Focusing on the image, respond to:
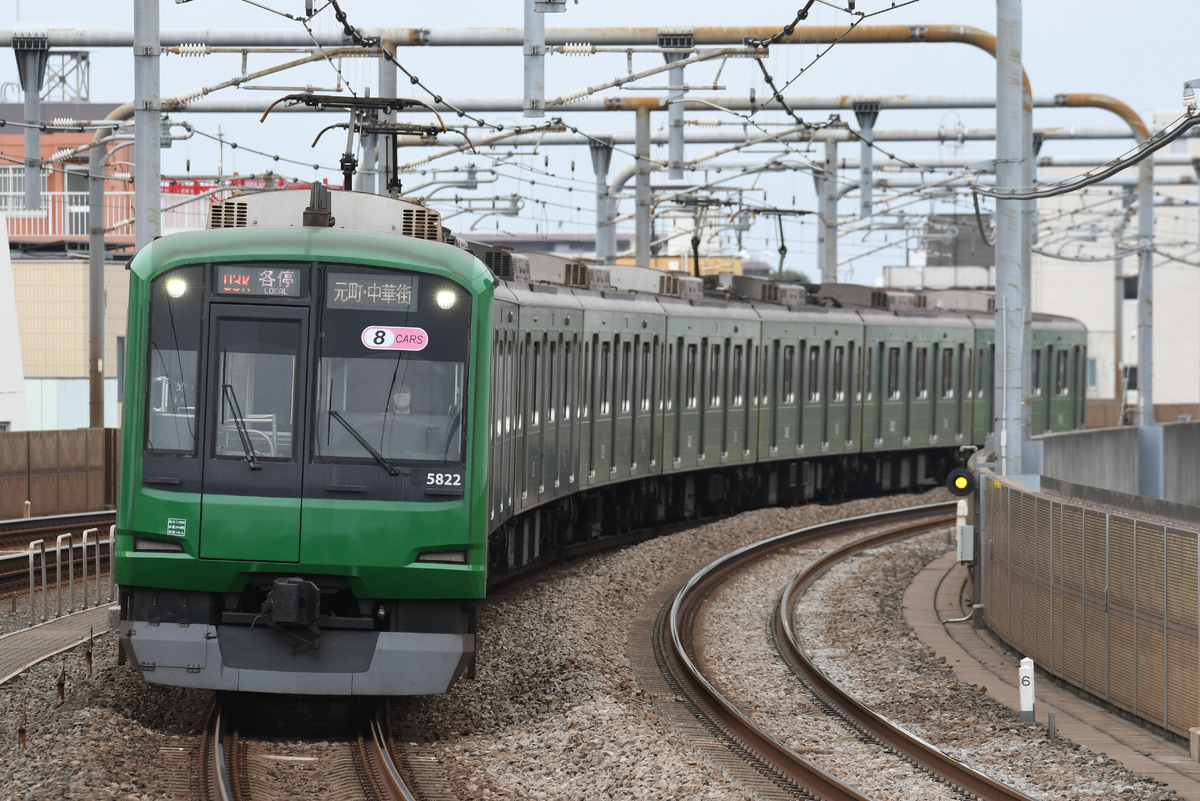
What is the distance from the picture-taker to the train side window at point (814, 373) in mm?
28125

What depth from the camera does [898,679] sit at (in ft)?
43.5

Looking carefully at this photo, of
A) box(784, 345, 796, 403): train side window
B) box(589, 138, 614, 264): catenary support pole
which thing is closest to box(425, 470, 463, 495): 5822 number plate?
box(784, 345, 796, 403): train side window

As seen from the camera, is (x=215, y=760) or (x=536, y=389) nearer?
(x=215, y=760)

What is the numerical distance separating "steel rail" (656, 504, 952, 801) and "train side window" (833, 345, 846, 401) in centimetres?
652

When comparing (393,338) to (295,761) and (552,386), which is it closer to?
(295,761)

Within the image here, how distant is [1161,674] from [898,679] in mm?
2803

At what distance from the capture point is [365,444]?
32.0ft

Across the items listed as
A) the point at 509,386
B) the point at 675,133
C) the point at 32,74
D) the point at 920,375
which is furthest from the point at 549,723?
the point at 920,375

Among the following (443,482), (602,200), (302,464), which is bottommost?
(443,482)

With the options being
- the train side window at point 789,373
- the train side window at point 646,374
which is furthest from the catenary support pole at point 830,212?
the train side window at point 646,374

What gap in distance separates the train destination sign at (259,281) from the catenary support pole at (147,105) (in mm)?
4807

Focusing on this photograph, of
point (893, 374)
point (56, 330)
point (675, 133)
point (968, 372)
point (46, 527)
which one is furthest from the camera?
point (56, 330)

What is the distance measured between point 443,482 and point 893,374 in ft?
71.3

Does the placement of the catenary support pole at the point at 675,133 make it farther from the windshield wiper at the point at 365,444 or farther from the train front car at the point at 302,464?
the windshield wiper at the point at 365,444
